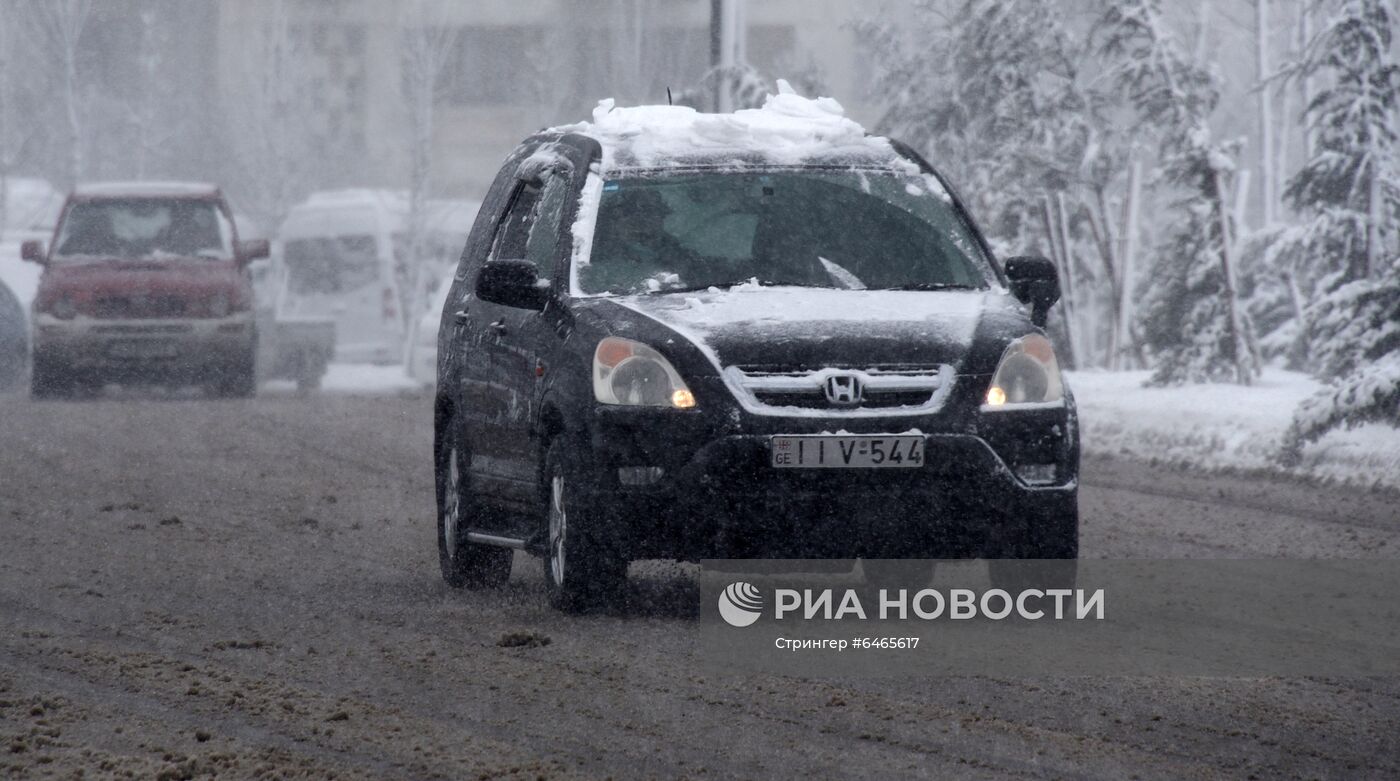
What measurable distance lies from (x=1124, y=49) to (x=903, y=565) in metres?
15.9

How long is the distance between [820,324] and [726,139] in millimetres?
1526

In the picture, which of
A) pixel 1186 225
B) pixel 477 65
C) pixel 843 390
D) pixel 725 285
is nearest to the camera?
pixel 843 390

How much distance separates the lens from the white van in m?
36.4

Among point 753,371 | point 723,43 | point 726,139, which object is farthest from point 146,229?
point 753,371

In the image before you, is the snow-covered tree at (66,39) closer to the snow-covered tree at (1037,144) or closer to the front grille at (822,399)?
the snow-covered tree at (1037,144)

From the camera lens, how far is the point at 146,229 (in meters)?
25.4

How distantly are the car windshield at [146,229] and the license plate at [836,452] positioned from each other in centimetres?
1804

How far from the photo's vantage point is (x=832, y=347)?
793 cm

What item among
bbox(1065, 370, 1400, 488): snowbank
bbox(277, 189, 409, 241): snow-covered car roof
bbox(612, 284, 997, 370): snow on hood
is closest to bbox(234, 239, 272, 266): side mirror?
bbox(1065, 370, 1400, 488): snowbank

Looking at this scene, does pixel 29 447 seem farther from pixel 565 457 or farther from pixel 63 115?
pixel 63 115

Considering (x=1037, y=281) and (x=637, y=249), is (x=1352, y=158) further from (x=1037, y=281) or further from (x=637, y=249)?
(x=637, y=249)

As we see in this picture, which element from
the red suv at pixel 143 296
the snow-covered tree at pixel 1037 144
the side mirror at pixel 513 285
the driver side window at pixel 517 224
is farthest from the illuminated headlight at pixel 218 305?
the side mirror at pixel 513 285

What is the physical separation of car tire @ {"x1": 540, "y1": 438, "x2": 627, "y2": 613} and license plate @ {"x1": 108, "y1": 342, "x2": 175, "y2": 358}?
16.6 metres

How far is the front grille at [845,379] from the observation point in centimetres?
784
